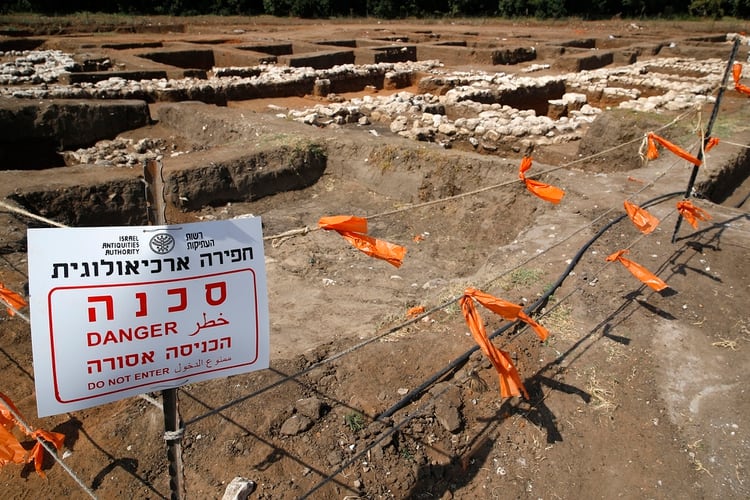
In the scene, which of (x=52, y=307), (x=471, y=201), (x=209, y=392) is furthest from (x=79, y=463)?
(x=471, y=201)

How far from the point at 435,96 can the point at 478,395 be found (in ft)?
36.7

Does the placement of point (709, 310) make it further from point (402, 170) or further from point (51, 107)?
point (51, 107)

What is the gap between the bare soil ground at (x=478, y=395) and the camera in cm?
303

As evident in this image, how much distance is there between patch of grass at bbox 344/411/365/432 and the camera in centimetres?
326

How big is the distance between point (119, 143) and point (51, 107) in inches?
53.0

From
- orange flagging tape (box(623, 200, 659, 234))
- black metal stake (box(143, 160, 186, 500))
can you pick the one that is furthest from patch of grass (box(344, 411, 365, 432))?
orange flagging tape (box(623, 200, 659, 234))

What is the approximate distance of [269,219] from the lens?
25.2ft

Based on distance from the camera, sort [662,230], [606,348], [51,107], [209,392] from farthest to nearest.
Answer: [51,107] → [662,230] → [606,348] → [209,392]

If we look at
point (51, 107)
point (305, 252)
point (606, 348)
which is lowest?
point (305, 252)

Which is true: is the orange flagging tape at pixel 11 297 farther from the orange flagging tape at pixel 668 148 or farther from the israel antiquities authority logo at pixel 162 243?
the orange flagging tape at pixel 668 148

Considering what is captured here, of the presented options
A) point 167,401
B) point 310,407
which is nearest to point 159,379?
point 167,401

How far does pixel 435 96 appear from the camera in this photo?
530 inches

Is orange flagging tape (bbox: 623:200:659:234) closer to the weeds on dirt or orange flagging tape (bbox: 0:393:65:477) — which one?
the weeds on dirt

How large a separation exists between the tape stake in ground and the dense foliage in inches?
1384
